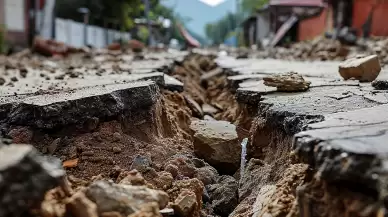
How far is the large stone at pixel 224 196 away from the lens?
7.79ft

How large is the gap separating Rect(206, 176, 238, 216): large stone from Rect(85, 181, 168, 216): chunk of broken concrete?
0.73m

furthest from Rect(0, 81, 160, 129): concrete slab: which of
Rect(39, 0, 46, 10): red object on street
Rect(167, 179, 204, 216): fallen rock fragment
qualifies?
Rect(39, 0, 46, 10): red object on street

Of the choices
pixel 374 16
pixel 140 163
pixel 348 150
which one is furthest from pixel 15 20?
pixel 348 150

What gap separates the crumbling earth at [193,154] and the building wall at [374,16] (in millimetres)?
8337

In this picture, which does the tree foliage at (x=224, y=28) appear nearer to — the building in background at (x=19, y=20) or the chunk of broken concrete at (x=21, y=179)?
the building in background at (x=19, y=20)

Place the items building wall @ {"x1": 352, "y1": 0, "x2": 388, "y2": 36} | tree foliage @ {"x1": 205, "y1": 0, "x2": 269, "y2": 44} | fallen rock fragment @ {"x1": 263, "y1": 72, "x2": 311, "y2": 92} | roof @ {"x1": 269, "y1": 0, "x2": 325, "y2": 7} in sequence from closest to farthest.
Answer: fallen rock fragment @ {"x1": 263, "y1": 72, "x2": 311, "y2": 92}
building wall @ {"x1": 352, "y1": 0, "x2": 388, "y2": 36}
roof @ {"x1": 269, "y1": 0, "x2": 325, "y2": 7}
tree foliage @ {"x1": 205, "y1": 0, "x2": 269, "y2": 44}

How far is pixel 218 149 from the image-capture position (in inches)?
115

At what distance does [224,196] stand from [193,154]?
52 cm

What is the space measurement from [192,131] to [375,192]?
210cm

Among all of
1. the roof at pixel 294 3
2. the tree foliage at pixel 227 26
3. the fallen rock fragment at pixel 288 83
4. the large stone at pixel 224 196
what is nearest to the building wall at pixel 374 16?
the fallen rock fragment at pixel 288 83

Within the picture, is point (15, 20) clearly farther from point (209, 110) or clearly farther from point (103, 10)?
point (209, 110)

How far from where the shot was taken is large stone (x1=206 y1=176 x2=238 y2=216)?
7.79 ft

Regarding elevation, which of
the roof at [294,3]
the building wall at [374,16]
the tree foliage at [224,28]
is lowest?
the tree foliage at [224,28]

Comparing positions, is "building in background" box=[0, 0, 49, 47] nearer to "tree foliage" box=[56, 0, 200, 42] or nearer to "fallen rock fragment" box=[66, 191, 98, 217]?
"tree foliage" box=[56, 0, 200, 42]
